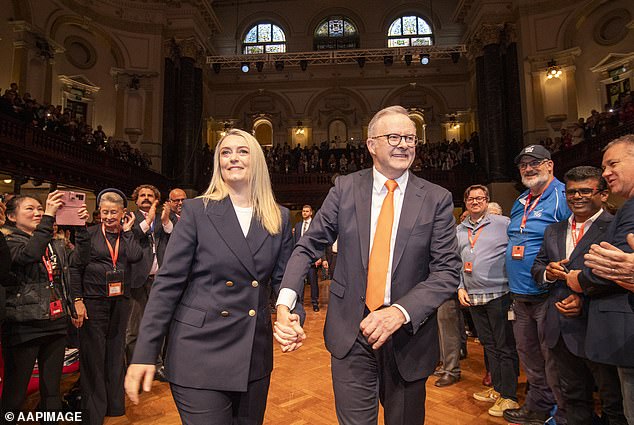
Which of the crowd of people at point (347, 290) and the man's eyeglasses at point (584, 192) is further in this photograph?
the man's eyeglasses at point (584, 192)

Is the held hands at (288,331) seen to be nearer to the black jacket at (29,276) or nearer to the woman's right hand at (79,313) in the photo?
the black jacket at (29,276)

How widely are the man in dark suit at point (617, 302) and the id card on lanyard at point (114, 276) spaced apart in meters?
3.03

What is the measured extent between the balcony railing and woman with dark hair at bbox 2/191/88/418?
6474 mm

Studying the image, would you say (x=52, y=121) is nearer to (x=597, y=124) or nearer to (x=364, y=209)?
(x=364, y=209)

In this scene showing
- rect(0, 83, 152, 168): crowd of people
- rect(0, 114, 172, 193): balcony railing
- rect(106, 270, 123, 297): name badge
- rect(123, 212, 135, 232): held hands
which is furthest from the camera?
rect(0, 83, 152, 168): crowd of people

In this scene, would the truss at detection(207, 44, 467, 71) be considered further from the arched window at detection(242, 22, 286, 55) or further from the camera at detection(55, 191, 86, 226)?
the camera at detection(55, 191, 86, 226)

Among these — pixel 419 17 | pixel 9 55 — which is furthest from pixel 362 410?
pixel 419 17

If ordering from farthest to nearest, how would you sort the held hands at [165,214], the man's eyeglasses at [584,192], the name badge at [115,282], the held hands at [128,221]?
the held hands at [165,214]
the held hands at [128,221]
the name badge at [115,282]
the man's eyeglasses at [584,192]

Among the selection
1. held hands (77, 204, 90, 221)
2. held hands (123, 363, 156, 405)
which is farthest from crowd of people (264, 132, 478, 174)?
held hands (123, 363, 156, 405)

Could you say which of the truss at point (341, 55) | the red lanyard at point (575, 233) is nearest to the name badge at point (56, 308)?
the red lanyard at point (575, 233)

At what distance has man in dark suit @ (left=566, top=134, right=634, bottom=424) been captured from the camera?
1879mm

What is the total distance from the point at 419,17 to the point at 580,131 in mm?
12462

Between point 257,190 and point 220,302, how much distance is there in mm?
529

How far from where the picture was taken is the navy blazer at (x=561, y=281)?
7.50 feet
